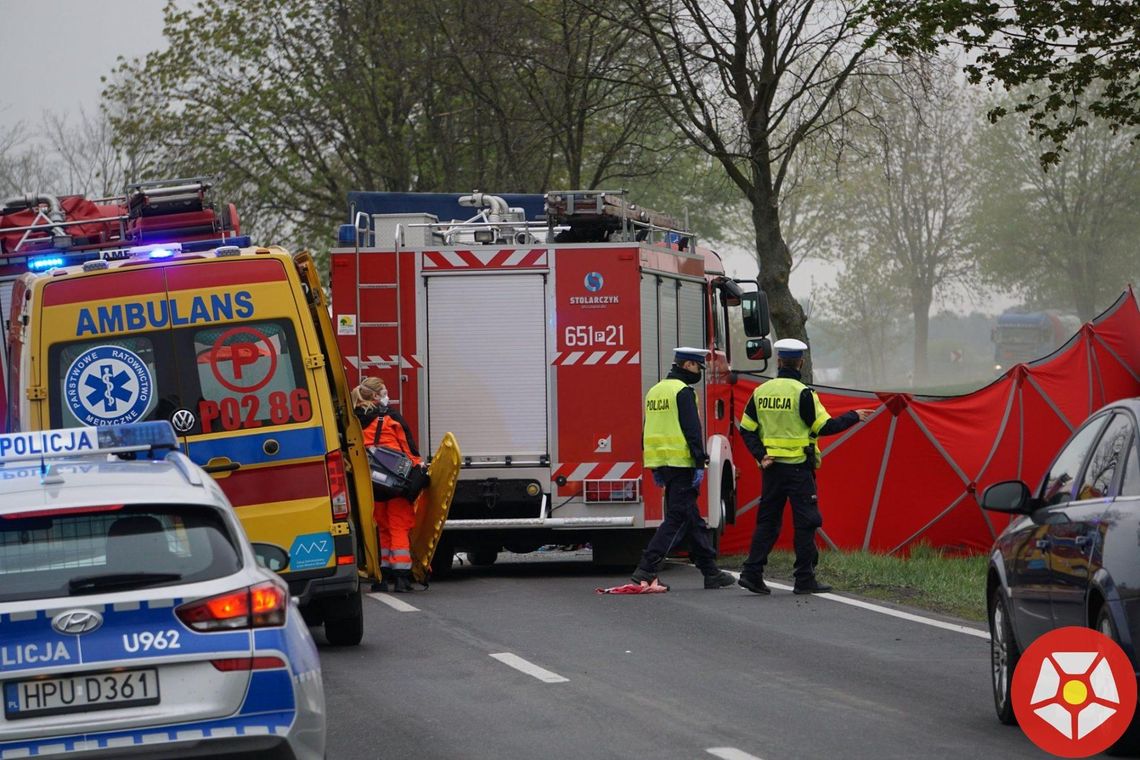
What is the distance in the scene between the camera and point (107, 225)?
1766 cm

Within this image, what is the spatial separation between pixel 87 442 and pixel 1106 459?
399cm

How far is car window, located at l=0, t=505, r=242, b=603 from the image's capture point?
19.1 ft

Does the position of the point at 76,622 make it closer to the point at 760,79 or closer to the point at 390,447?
the point at 390,447

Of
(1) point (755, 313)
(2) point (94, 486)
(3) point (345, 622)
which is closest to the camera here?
(2) point (94, 486)

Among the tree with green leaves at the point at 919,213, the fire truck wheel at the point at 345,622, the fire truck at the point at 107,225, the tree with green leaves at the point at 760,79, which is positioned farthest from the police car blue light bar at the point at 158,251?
the tree with green leaves at the point at 919,213

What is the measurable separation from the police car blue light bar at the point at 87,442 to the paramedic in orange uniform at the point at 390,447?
725 centimetres

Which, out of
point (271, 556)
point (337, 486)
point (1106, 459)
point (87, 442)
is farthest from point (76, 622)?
point (337, 486)

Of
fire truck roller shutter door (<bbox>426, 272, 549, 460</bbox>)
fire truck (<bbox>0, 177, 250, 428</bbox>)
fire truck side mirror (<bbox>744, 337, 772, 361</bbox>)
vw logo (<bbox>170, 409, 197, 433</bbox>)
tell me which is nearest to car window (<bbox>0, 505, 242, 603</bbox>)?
vw logo (<bbox>170, 409, 197, 433</bbox>)

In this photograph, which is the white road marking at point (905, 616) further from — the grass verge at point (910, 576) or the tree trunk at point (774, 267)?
the tree trunk at point (774, 267)

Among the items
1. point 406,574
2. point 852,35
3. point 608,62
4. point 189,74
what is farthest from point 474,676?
point 189,74

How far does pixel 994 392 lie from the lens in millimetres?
16812

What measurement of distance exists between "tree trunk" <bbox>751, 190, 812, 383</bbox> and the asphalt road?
435 inches

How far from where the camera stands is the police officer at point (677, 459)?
1378cm

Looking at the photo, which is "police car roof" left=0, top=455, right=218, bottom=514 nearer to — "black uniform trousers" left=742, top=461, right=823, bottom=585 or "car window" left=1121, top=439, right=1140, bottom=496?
"car window" left=1121, top=439, right=1140, bottom=496
